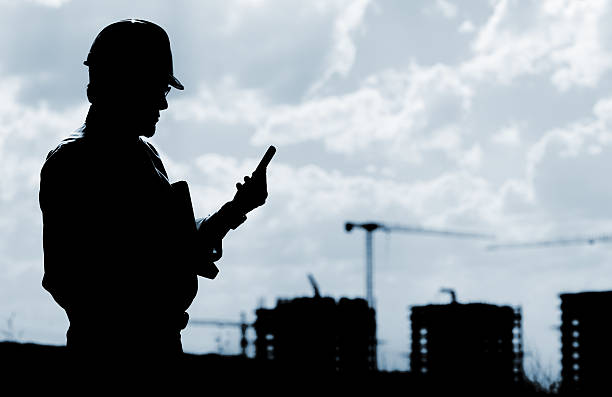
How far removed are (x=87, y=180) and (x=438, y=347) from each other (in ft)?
190

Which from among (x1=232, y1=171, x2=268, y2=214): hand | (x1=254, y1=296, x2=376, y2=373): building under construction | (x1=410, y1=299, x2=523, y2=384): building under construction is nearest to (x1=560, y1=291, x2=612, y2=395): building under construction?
(x1=410, y1=299, x2=523, y2=384): building under construction

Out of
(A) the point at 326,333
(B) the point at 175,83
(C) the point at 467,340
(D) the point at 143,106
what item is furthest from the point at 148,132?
(A) the point at 326,333

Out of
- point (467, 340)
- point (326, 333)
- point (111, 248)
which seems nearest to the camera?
point (111, 248)

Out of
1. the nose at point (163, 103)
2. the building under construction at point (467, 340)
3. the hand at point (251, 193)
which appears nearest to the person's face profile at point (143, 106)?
the nose at point (163, 103)

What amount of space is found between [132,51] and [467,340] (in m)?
57.2

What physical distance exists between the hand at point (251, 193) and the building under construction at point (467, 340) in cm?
5621

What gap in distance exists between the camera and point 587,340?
49031 mm

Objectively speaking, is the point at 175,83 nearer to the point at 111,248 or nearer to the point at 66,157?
the point at 66,157

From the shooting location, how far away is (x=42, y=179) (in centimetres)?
239

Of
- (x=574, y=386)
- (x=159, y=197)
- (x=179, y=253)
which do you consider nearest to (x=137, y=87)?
(x=159, y=197)

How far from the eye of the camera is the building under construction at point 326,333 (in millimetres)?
63906

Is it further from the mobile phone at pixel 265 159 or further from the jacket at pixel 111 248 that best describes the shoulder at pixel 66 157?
the mobile phone at pixel 265 159

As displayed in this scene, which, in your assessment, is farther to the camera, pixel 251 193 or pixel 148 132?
pixel 251 193

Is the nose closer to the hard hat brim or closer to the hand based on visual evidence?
the hard hat brim
